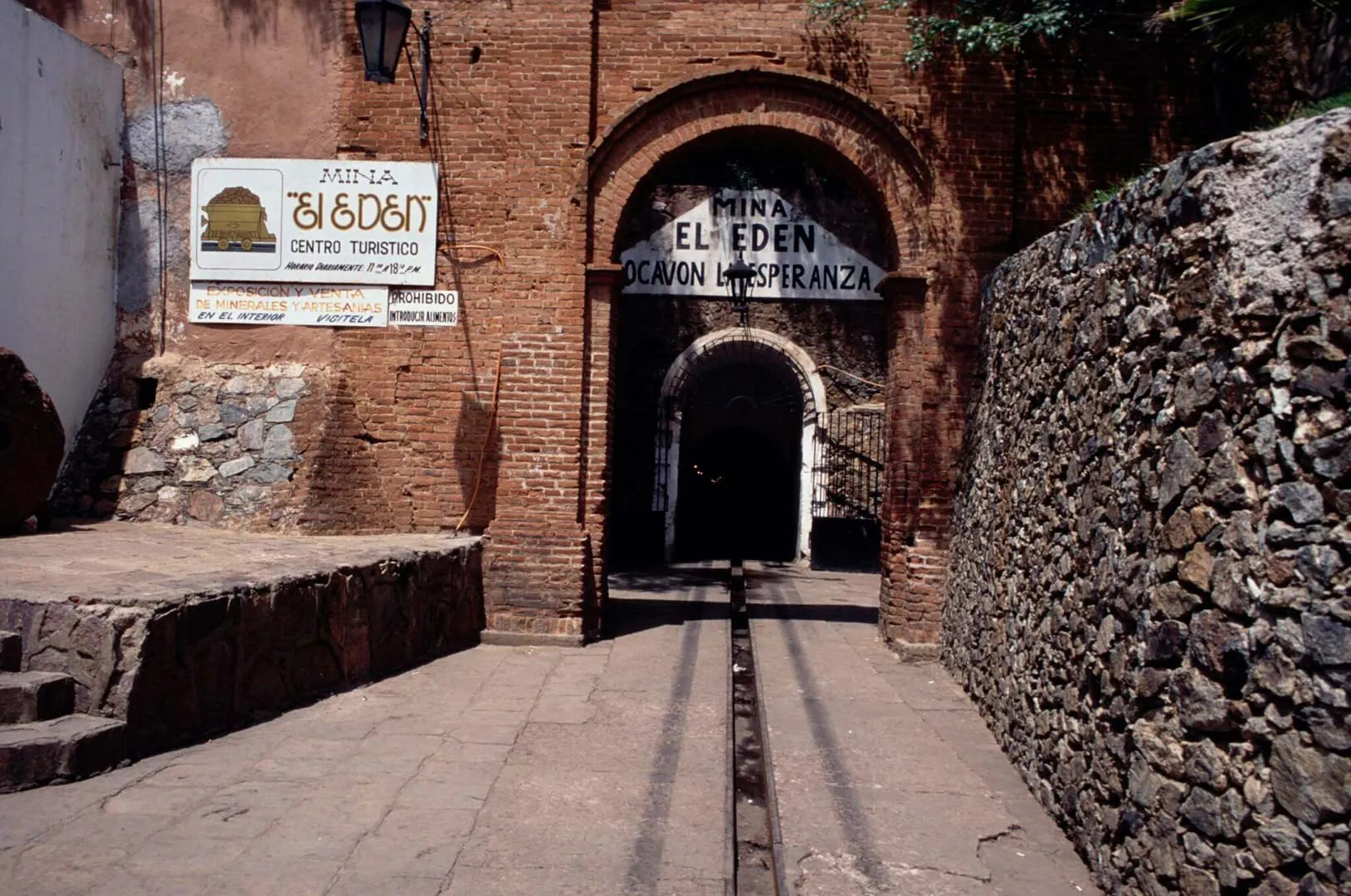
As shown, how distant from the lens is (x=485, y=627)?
8.38 meters

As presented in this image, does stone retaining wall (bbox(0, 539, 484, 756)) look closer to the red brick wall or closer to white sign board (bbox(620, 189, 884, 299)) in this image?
the red brick wall

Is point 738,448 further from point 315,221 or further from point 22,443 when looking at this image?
point 22,443

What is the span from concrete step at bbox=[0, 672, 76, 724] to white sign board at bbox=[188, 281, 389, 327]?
4332mm

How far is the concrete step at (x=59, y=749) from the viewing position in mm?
4344

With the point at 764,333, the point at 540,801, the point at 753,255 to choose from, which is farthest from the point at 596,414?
the point at 764,333

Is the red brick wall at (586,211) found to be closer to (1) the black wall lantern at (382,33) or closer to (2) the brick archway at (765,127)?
(2) the brick archway at (765,127)

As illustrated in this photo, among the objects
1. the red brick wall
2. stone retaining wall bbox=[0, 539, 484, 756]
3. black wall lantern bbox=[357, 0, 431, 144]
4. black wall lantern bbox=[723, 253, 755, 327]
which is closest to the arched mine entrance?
black wall lantern bbox=[723, 253, 755, 327]

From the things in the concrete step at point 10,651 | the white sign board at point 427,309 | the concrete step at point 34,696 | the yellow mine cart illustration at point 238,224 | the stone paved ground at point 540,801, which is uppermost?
the yellow mine cart illustration at point 238,224

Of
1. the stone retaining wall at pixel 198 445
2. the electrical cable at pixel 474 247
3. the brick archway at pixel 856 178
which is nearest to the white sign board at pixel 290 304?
the stone retaining wall at pixel 198 445

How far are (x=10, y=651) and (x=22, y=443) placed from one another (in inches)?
97.4

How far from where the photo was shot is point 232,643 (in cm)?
537

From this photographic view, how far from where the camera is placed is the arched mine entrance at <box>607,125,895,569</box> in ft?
53.0

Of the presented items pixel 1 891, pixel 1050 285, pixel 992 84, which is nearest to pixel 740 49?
pixel 992 84

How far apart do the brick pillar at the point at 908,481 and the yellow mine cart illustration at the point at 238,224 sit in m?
4.81
